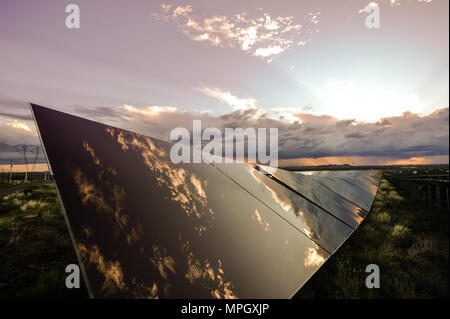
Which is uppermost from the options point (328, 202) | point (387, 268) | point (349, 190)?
point (328, 202)

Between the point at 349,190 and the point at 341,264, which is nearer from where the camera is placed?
the point at 341,264

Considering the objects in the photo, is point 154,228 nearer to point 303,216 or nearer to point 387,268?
point 303,216

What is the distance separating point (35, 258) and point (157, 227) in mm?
4458

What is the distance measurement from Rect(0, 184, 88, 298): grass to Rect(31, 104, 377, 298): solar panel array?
2359 millimetres

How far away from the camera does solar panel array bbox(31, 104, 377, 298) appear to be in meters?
1.57

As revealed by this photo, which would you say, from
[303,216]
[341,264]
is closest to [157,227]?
[303,216]

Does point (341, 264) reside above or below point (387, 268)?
above

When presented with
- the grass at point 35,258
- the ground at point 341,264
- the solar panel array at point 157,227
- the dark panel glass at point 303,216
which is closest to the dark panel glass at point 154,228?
the solar panel array at point 157,227

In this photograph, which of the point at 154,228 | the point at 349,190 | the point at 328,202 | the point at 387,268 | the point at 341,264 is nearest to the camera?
the point at 154,228

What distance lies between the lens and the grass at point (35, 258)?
3143 millimetres

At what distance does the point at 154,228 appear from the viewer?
6.47 feet

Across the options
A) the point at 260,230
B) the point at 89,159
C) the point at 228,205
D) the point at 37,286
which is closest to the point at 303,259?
the point at 260,230

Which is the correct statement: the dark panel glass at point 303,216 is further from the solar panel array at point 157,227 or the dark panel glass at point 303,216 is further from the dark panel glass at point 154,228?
the dark panel glass at point 154,228

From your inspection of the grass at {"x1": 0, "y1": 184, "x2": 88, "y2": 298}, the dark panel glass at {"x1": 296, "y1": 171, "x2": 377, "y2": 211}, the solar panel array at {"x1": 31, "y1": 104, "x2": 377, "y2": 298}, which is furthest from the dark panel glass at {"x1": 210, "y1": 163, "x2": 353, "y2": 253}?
the dark panel glass at {"x1": 296, "y1": 171, "x2": 377, "y2": 211}
